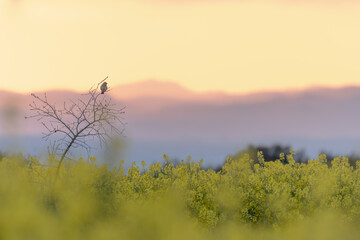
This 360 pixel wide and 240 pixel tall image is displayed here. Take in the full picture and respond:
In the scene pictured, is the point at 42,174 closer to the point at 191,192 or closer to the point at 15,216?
the point at 191,192

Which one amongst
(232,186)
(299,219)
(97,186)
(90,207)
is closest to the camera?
(90,207)

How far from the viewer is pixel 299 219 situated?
37.6 ft

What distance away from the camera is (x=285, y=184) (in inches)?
485

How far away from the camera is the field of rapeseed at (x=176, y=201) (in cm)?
591

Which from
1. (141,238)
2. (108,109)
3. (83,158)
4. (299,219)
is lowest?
(299,219)

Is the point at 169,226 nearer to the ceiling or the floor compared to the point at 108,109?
nearer to the floor

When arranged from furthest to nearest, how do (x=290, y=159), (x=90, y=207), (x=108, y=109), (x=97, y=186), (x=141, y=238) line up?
1. (x=290, y=159)
2. (x=108, y=109)
3. (x=97, y=186)
4. (x=90, y=207)
5. (x=141, y=238)

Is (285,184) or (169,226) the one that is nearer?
(169,226)

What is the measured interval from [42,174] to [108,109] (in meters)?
2.69

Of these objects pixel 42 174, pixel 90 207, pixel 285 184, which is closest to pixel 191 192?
pixel 285 184

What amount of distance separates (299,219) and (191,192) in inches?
88.4

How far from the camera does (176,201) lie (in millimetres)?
7309

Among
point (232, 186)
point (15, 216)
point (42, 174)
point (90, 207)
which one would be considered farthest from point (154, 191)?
point (15, 216)

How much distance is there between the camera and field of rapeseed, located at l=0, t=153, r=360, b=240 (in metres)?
5.91
